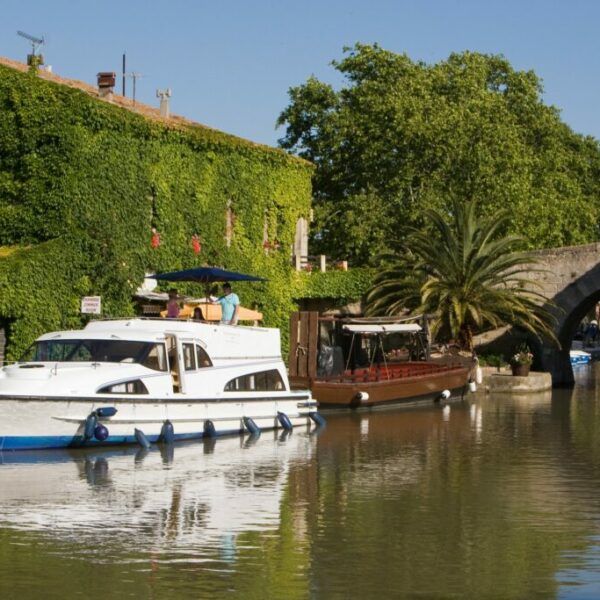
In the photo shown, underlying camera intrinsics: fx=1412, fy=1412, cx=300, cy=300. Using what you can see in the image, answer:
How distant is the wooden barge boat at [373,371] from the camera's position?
111ft

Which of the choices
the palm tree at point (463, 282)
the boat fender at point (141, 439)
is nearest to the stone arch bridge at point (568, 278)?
the palm tree at point (463, 282)

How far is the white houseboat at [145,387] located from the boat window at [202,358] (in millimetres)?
23

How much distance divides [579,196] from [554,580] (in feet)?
211

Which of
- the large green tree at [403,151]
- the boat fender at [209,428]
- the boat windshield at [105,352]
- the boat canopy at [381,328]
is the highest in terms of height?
the large green tree at [403,151]

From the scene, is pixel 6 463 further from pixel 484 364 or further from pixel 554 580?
pixel 484 364

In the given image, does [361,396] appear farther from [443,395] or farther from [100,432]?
[100,432]

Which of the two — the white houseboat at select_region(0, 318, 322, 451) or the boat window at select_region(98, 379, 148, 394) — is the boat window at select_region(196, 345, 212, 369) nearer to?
the white houseboat at select_region(0, 318, 322, 451)

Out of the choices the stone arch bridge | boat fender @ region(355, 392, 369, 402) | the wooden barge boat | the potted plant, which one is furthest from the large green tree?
boat fender @ region(355, 392, 369, 402)

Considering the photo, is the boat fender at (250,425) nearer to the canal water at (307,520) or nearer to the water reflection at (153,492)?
the canal water at (307,520)

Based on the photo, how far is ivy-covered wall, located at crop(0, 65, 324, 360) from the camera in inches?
1340

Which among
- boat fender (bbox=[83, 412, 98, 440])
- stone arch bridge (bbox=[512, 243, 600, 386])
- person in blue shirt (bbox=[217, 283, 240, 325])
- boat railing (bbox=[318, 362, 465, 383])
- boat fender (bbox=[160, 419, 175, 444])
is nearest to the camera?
boat fender (bbox=[83, 412, 98, 440])

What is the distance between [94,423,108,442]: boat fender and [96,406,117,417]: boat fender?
0.65 feet

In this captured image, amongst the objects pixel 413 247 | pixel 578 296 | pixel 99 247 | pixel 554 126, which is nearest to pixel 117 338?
pixel 99 247

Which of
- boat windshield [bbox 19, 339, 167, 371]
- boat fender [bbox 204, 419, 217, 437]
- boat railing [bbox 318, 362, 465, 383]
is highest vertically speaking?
boat windshield [bbox 19, 339, 167, 371]
